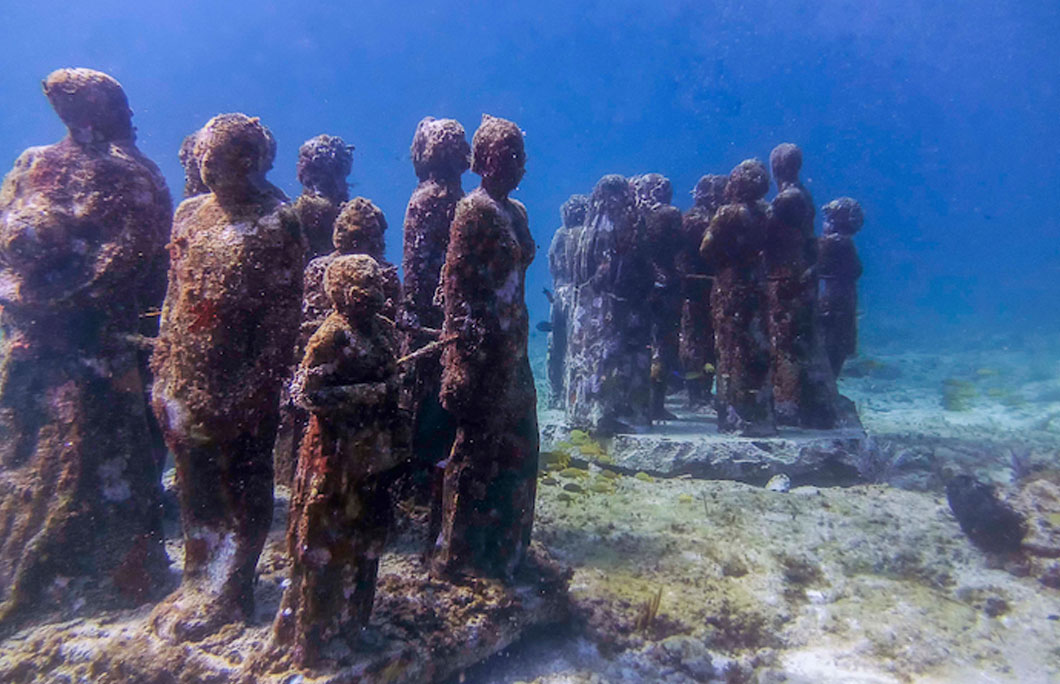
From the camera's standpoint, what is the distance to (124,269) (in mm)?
5406

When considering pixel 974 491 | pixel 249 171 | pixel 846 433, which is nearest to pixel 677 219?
pixel 846 433

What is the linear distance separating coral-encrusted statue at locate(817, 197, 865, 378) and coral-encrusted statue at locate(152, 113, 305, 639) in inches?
427

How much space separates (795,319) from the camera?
10.1 meters

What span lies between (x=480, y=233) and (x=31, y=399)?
15.4ft

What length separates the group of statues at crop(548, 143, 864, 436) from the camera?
9.48 meters

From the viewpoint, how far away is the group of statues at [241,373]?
3.93 m

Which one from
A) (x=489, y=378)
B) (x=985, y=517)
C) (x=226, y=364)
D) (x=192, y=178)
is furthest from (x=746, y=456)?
(x=192, y=178)

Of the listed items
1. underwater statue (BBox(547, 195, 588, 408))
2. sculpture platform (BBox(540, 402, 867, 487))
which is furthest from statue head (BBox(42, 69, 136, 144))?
underwater statue (BBox(547, 195, 588, 408))

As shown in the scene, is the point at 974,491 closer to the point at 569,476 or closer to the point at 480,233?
the point at 569,476

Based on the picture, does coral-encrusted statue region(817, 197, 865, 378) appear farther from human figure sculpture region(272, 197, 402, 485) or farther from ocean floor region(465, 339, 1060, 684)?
human figure sculpture region(272, 197, 402, 485)

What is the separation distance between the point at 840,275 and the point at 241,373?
11632 mm

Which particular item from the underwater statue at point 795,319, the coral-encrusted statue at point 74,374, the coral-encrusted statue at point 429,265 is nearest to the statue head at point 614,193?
the underwater statue at point 795,319

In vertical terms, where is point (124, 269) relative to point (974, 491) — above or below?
above

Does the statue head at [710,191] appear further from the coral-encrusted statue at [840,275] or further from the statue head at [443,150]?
the statue head at [443,150]
